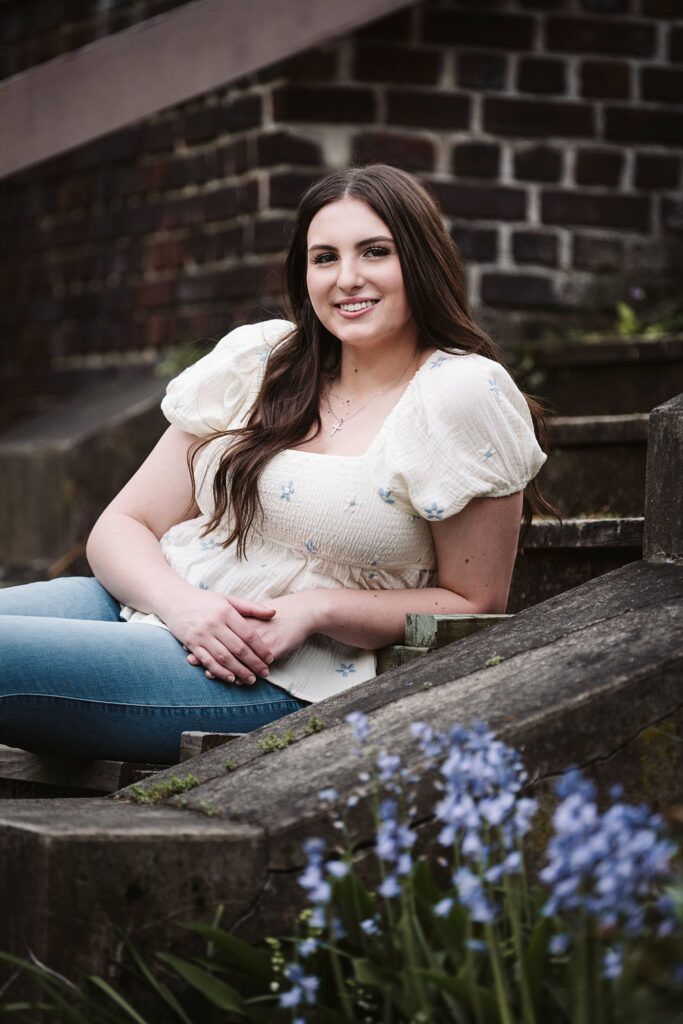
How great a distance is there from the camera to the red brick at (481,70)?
17.9 feet

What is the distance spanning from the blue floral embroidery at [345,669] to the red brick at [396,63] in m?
2.98

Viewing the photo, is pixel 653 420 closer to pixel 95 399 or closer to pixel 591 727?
pixel 591 727

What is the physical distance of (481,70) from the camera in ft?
18.0

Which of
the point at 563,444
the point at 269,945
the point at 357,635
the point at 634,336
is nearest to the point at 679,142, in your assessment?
the point at 634,336

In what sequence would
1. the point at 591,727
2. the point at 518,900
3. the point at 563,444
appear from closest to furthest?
the point at 518,900
the point at 591,727
the point at 563,444

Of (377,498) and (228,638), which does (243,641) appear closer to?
(228,638)

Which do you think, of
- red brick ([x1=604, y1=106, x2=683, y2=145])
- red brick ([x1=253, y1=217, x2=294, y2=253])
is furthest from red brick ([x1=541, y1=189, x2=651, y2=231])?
red brick ([x1=253, y1=217, x2=294, y2=253])

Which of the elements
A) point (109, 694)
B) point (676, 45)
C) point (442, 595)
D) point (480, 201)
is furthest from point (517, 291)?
point (109, 694)

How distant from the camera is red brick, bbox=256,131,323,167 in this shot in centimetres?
519

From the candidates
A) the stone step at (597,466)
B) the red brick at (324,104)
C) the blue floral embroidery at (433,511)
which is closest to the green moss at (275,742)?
the blue floral embroidery at (433,511)

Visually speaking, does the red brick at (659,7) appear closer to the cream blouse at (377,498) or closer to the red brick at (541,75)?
the red brick at (541,75)

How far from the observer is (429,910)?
1928mm

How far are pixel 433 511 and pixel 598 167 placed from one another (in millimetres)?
3214

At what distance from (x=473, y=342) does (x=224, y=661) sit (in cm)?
84
